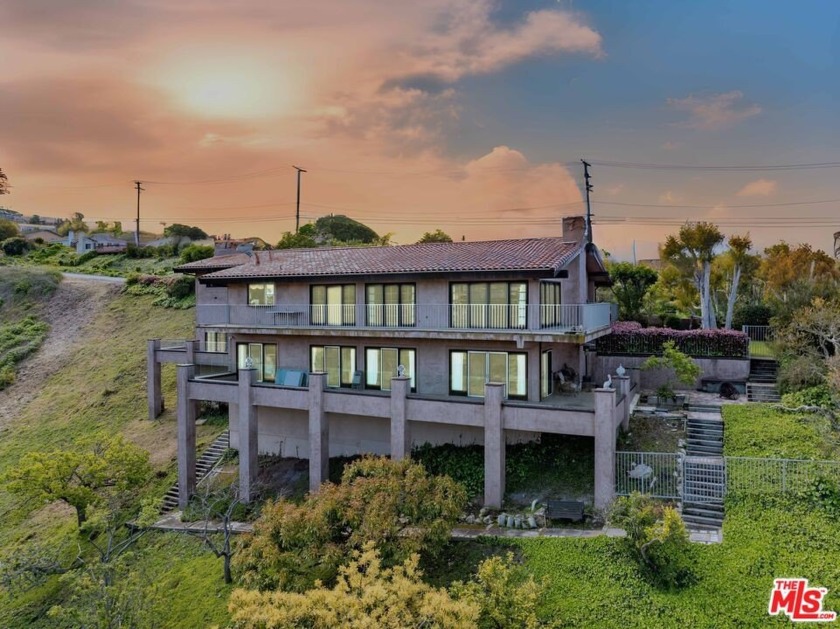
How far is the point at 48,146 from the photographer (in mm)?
32812

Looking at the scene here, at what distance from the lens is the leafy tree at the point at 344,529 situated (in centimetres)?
1277

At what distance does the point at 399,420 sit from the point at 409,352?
11.2 ft

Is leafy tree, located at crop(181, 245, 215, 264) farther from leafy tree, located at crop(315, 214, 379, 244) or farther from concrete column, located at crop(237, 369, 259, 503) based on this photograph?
concrete column, located at crop(237, 369, 259, 503)

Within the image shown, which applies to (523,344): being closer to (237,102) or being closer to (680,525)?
(680,525)

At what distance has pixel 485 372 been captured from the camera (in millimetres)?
19219

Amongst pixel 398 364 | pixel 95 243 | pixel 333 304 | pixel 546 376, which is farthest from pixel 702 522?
pixel 95 243

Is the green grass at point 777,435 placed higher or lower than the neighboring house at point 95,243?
lower

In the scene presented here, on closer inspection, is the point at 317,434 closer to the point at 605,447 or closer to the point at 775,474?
the point at 605,447

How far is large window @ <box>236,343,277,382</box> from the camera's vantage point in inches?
926

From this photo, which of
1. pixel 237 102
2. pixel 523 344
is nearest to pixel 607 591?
pixel 523 344

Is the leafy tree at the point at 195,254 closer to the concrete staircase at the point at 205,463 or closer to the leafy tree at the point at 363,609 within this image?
the concrete staircase at the point at 205,463

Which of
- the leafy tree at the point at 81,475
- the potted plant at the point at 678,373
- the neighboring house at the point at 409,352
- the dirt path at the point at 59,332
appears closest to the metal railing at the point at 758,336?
the potted plant at the point at 678,373

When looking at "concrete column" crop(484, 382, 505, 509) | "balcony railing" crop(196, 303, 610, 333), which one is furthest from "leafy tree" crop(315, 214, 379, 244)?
"concrete column" crop(484, 382, 505, 509)

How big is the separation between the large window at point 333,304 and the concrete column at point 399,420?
14.6 feet
